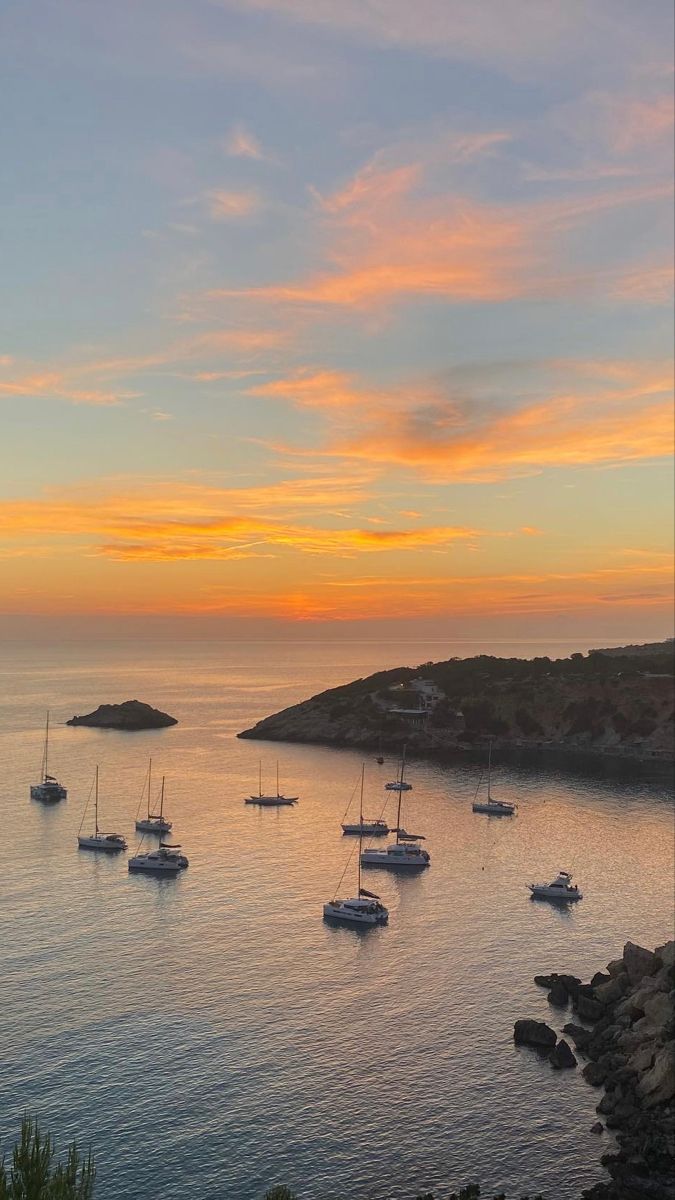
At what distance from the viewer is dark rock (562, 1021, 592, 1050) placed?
5322 centimetres

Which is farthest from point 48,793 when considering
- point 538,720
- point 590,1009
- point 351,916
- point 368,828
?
point 538,720

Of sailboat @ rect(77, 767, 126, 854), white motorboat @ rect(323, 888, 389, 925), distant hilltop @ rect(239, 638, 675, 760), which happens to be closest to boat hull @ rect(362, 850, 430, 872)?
white motorboat @ rect(323, 888, 389, 925)

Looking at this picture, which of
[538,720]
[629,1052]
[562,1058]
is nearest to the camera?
[629,1052]

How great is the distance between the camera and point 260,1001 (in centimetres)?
5894

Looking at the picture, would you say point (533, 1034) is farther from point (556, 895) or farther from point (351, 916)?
point (556, 895)

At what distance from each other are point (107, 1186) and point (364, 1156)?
11877mm

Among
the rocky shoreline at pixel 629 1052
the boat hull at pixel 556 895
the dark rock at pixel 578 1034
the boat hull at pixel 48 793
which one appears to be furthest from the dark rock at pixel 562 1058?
the boat hull at pixel 48 793

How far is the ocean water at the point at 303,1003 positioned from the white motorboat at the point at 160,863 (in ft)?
6.52

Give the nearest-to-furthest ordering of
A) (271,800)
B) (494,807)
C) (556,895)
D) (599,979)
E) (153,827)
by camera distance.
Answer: (599,979), (556,895), (153,827), (494,807), (271,800)

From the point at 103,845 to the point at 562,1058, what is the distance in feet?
206

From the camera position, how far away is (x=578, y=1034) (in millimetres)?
54062

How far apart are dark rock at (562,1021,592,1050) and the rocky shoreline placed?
56mm

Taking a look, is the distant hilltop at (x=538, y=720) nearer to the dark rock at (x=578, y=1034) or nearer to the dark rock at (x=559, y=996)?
the dark rock at (x=559, y=996)

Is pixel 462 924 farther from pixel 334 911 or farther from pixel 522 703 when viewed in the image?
pixel 522 703
